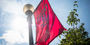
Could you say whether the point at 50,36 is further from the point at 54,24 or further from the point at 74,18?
the point at 74,18

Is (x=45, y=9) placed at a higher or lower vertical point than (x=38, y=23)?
higher

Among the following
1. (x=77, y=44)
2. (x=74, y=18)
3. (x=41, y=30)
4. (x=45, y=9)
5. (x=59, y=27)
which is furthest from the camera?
(x=77, y=44)

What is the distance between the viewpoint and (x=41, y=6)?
5.65 metres

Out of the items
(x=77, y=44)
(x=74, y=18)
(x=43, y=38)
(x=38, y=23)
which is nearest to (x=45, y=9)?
(x=38, y=23)

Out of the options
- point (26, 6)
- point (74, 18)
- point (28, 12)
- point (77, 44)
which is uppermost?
point (74, 18)

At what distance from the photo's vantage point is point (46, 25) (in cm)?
511

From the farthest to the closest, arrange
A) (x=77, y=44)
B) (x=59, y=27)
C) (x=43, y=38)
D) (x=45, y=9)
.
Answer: (x=77, y=44) < (x=45, y=9) < (x=43, y=38) < (x=59, y=27)

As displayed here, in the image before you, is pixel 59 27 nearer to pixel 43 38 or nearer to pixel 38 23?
pixel 43 38

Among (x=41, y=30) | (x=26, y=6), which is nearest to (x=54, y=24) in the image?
(x=41, y=30)

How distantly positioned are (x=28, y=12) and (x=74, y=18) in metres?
6.34

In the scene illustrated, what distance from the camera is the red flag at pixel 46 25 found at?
15.1ft

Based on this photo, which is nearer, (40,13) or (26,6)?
(26,6)

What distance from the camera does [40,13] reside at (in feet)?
18.3

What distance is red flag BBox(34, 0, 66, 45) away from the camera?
459 centimetres
